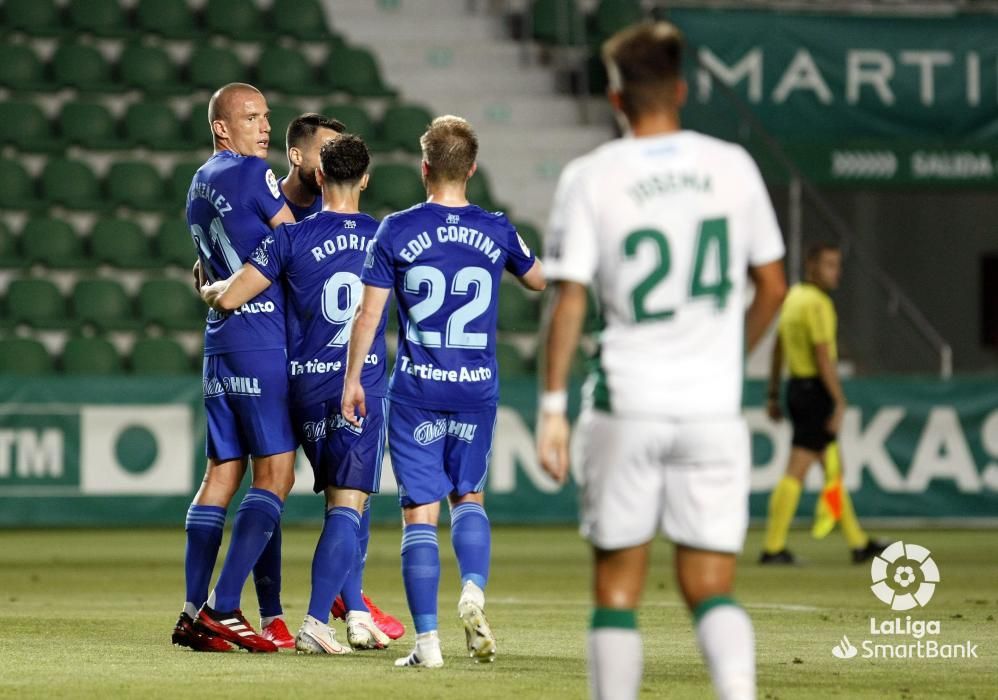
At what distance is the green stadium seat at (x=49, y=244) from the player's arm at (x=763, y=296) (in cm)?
1345

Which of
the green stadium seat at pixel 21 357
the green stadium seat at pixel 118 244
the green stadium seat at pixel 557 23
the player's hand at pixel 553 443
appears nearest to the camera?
the player's hand at pixel 553 443

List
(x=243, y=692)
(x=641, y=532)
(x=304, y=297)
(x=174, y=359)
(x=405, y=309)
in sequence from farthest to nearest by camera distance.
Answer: (x=174, y=359)
(x=304, y=297)
(x=405, y=309)
(x=243, y=692)
(x=641, y=532)

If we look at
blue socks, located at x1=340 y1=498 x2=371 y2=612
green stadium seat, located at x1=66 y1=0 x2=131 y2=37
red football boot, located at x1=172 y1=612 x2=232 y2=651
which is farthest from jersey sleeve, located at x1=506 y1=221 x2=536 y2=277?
green stadium seat, located at x1=66 y1=0 x2=131 y2=37

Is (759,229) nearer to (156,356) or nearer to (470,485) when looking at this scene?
(470,485)

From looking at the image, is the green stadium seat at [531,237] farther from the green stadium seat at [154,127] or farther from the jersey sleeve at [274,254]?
the jersey sleeve at [274,254]

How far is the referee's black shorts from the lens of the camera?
1275cm

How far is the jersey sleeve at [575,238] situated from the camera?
471 cm

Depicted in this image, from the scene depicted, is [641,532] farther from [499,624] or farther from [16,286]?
[16,286]

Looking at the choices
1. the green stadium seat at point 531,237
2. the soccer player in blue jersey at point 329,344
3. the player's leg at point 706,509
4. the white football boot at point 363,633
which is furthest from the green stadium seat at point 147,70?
the player's leg at point 706,509

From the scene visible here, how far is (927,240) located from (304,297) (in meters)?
17.5

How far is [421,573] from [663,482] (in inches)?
87.5

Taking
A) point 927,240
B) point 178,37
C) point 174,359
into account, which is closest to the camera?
point 174,359

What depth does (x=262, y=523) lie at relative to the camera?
7387mm

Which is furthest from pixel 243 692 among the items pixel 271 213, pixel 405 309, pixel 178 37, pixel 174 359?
pixel 178 37
